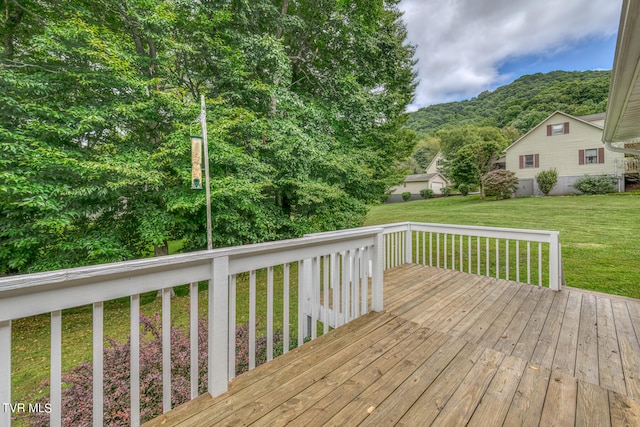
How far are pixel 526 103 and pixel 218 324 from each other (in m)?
42.5

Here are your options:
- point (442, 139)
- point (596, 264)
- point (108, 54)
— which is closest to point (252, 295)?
point (108, 54)

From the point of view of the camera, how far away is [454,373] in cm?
188

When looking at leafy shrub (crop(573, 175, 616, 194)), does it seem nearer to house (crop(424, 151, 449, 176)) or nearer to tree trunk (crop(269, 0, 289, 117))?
tree trunk (crop(269, 0, 289, 117))

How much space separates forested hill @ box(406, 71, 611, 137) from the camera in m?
26.9

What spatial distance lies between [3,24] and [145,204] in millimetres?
4139

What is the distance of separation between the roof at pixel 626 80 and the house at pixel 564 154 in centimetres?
1528

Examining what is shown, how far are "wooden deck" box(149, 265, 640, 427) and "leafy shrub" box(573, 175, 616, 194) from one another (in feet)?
53.4

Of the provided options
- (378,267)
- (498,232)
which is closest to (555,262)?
(498,232)

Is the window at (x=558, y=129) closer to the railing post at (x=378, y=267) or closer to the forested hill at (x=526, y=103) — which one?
the forested hill at (x=526, y=103)

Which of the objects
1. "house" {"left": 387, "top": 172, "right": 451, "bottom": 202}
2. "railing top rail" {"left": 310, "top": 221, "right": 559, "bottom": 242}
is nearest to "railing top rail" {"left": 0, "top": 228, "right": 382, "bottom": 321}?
"railing top rail" {"left": 310, "top": 221, "right": 559, "bottom": 242}

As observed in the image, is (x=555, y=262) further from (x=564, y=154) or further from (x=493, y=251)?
(x=564, y=154)

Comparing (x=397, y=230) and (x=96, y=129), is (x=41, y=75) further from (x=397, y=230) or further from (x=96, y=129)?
(x=397, y=230)

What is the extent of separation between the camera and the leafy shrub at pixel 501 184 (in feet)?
54.3

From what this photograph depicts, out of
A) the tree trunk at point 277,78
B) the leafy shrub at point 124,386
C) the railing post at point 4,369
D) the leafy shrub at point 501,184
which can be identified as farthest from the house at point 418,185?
the railing post at point 4,369
